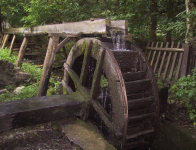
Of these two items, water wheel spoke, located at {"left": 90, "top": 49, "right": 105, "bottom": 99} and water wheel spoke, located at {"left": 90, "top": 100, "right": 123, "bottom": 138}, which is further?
water wheel spoke, located at {"left": 90, "top": 49, "right": 105, "bottom": 99}

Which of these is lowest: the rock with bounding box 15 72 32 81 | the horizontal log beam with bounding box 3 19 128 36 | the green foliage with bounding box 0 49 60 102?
the green foliage with bounding box 0 49 60 102

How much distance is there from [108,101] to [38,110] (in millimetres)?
1710

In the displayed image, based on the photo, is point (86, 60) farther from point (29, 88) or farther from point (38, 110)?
point (29, 88)

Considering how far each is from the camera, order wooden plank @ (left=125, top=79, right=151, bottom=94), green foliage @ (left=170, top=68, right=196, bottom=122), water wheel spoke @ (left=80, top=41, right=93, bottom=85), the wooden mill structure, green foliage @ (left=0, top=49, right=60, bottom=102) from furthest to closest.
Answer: green foliage @ (left=0, top=49, right=60, bottom=102) → green foliage @ (left=170, top=68, right=196, bottom=122) → water wheel spoke @ (left=80, top=41, right=93, bottom=85) → wooden plank @ (left=125, top=79, right=151, bottom=94) → the wooden mill structure

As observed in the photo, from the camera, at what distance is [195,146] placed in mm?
3412

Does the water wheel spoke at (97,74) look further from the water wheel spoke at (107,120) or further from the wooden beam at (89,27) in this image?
the wooden beam at (89,27)

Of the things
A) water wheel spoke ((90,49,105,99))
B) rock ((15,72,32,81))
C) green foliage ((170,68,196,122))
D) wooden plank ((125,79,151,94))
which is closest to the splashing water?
water wheel spoke ((90,49,105,99))

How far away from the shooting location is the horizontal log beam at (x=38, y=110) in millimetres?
2562

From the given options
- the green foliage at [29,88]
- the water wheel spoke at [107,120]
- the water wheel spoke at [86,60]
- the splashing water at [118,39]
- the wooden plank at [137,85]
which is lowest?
the green foliage at [29,88]

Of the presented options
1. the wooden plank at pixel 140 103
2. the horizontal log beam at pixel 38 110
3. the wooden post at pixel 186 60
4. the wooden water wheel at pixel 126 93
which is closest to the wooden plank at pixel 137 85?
the wooden water wheel at pixel 126 93

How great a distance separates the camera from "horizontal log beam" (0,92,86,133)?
2562mm

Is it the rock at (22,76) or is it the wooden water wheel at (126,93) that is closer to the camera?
the wooden water wheel at (126,93)

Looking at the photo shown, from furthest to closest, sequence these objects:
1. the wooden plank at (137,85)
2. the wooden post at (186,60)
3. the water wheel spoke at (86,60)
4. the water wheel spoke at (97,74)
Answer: the wooden post at (186,60) < the water wheel spoke at (86,60) < the wooden plank at (137,85) < the water wheel spoke at (97,74)

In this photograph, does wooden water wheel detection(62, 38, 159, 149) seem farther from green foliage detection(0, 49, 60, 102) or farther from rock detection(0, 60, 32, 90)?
rock detection(0, 60, 32, 90)
